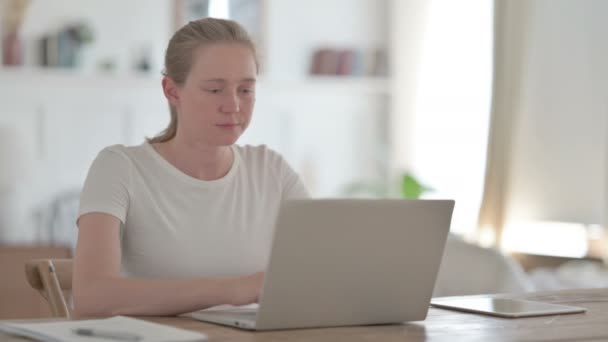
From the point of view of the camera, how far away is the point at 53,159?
599 centimetres

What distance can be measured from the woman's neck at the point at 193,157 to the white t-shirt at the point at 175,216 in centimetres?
3

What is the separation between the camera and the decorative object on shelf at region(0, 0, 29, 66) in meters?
5.84

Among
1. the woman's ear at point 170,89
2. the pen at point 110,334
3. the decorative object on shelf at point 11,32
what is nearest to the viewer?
the pen at point 110,334

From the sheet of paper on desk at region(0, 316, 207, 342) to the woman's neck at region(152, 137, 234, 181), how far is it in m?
0.72

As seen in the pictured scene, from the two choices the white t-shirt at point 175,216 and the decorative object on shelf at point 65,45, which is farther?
the decorative object on shelf at point 65,45

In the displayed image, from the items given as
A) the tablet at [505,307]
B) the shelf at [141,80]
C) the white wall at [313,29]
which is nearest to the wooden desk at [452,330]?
the tablet at [505,307]

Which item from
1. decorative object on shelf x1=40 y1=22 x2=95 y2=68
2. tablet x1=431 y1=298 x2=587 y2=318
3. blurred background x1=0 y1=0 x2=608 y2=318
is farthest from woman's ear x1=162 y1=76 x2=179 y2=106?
decorative object on shelf x1=40 y1=22 x2=95 y2=68

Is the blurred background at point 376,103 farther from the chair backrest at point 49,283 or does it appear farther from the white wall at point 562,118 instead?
the chair backrest at point 49,283

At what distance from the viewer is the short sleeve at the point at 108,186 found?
7.22 ft

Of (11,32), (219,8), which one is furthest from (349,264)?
(219,8)

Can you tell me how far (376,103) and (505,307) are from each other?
510 centimetres

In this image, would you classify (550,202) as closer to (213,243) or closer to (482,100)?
(482,100)

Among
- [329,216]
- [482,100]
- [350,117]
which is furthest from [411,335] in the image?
[350,117]

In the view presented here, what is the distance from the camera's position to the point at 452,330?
1.83m
